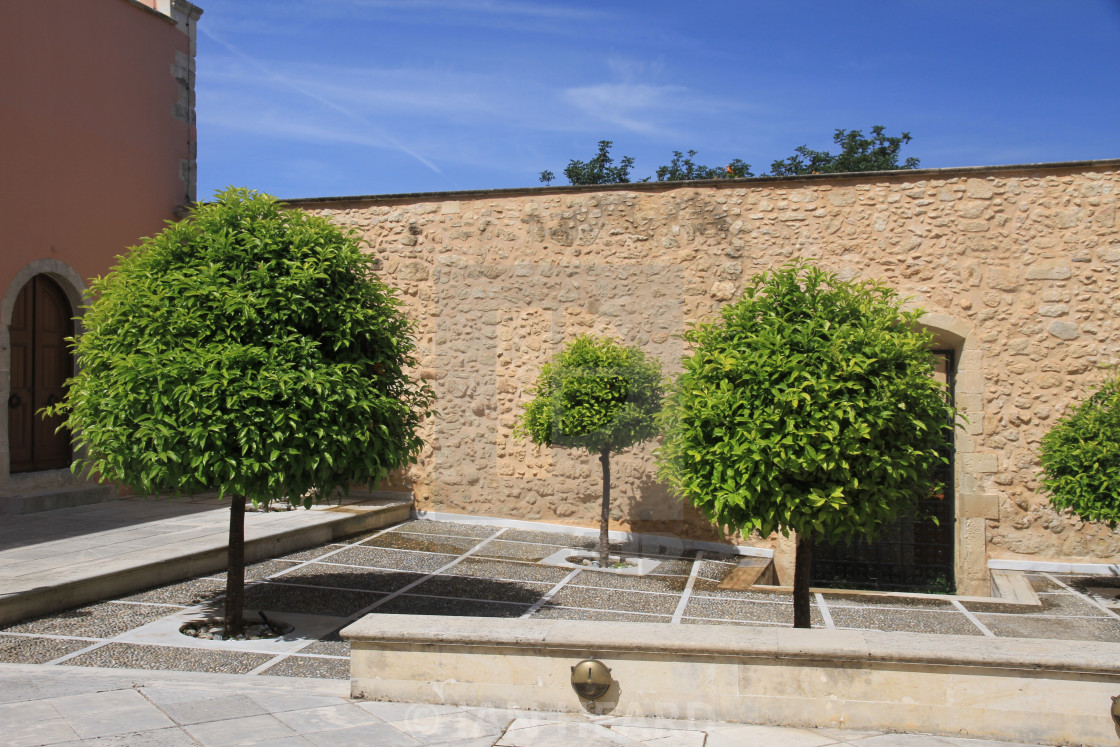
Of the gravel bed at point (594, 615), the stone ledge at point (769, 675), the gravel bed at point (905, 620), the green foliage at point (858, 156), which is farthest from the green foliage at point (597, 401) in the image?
the green foliage at point (858, 156)

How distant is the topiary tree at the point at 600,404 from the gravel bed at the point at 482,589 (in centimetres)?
129

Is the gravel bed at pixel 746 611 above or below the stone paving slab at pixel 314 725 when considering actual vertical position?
below

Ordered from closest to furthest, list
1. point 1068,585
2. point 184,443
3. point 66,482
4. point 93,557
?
point 184,443 → point 93,557 → point 1068,585 → point 66,482

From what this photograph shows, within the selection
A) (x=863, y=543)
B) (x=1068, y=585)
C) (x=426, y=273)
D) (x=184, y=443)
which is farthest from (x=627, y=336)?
(x=184, y=443)

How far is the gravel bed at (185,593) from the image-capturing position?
5.97 meters

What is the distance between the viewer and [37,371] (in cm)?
897

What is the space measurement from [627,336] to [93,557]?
5551 mm

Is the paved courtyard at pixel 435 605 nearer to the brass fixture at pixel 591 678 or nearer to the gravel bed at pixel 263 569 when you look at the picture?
the gravel bed at pixel 263 569

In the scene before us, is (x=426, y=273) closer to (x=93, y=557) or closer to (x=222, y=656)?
(x=93, y=557)

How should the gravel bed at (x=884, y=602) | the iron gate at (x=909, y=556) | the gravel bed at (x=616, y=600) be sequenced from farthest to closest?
the iron gate at (x=909, y=556) → the gravel bed at (x=884, y=602) → the gravel bed at (x=616, y=600)

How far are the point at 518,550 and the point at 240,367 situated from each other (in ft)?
14.3

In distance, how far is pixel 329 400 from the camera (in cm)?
493

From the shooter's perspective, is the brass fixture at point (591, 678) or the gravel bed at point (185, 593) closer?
the brass fixture at point (591, 678)

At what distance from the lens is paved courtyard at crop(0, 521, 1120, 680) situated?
4.89 metres
